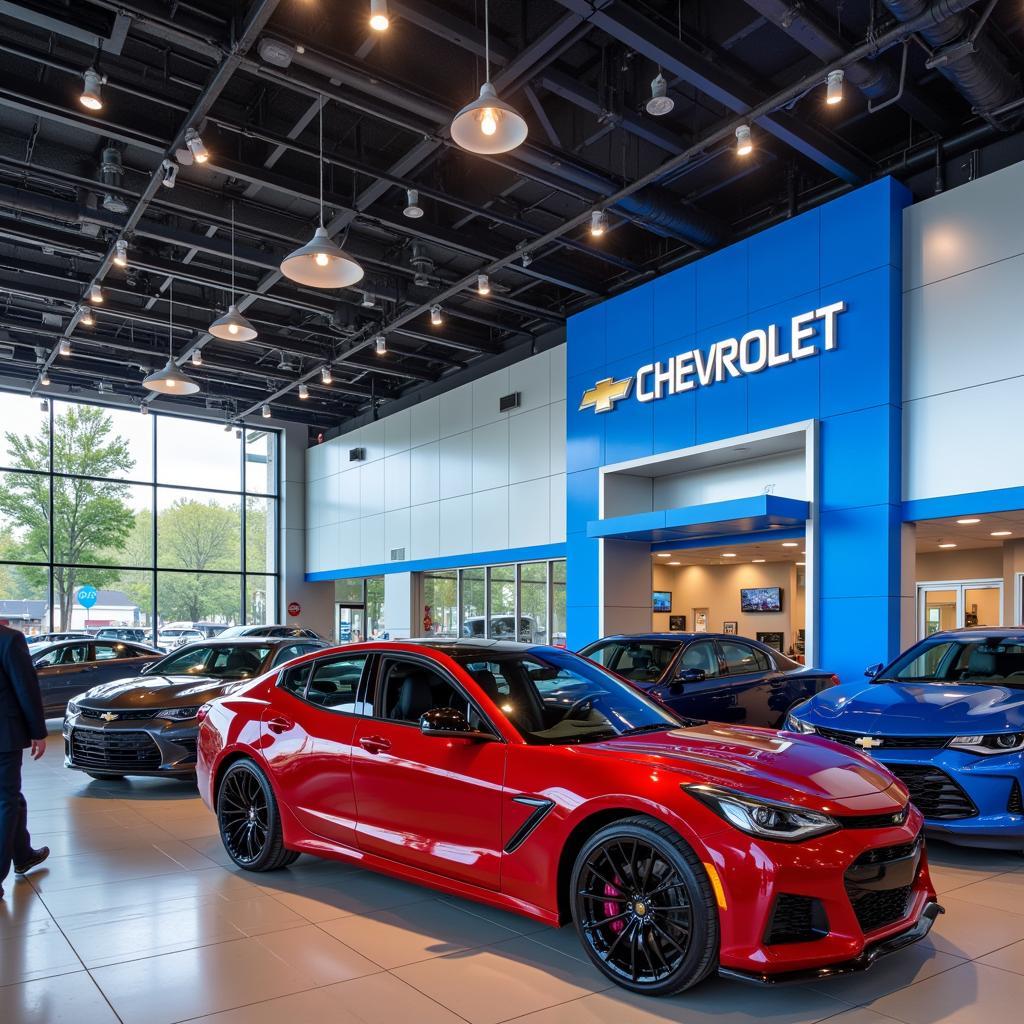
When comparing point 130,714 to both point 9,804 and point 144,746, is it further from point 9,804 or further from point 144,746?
point 9,804

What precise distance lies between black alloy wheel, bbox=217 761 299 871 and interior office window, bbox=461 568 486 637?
12.7 m

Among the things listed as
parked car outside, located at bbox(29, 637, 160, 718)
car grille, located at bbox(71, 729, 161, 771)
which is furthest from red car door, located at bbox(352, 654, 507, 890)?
parked car outside, located at bbox(29, 637, 160, 718)

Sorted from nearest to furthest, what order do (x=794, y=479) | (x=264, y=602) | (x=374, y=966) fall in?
(x=374, y=966), (x=794, y=479), (x=264, y=602)

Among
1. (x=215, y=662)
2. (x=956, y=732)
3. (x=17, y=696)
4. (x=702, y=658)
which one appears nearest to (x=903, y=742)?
(x=956, y=732)

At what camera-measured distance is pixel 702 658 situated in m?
8.20

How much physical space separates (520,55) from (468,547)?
1120cm

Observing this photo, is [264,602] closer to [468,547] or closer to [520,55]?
[468,547]

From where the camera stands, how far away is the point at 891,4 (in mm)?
7133

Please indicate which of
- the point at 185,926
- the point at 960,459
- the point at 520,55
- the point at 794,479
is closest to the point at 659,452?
the point at 794,479

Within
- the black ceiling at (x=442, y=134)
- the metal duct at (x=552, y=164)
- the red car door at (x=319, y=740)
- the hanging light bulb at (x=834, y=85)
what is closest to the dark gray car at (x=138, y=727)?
the red car door at (x=319, y=740)

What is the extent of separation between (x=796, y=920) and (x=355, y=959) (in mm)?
1876

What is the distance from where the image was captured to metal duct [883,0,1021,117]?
7260 mm

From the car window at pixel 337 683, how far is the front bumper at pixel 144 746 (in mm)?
2764

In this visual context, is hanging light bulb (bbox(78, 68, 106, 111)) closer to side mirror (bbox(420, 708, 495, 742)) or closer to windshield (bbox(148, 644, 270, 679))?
windshield (bbox(148, 644, 270, 679))
